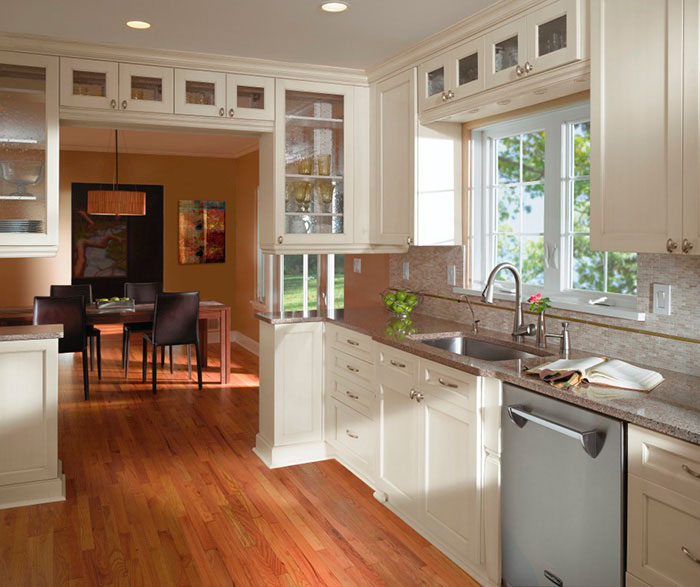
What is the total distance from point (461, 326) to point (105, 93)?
7.71 feet

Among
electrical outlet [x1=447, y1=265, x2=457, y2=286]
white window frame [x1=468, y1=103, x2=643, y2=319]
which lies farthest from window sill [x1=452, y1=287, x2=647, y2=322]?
electrical outlet [x1=447, y1=265, x2=457, y2=286]

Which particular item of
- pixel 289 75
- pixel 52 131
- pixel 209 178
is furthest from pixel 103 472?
pixel 209 178

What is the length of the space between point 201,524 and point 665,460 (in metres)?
2.21

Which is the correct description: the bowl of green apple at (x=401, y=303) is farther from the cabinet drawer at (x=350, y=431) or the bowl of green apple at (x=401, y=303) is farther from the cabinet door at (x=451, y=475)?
the cabinet door at (x=451, y=475)

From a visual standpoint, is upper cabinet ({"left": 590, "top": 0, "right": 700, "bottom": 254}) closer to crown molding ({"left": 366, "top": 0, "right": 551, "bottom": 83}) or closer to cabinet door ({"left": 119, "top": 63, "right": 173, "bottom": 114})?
crown molding ({"left": 366, "top": 0, "right": 551, "bottom": 83})

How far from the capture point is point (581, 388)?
7.37ft

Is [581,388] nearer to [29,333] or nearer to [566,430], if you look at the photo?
[566,430]

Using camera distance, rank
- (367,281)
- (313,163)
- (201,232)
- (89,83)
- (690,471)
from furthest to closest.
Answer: (201,232) < (367,281) < (313,163) < (89,83) < (690,471)

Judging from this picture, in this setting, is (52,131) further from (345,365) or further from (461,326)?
(461,326)

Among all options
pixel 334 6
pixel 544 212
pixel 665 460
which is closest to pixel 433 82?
pixel 334 6

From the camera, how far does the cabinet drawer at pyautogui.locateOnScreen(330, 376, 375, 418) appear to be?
364 cm

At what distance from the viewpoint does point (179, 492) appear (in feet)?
12.0

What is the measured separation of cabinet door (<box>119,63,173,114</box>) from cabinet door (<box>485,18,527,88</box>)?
1804 mm

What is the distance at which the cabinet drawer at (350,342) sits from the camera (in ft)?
11.9
